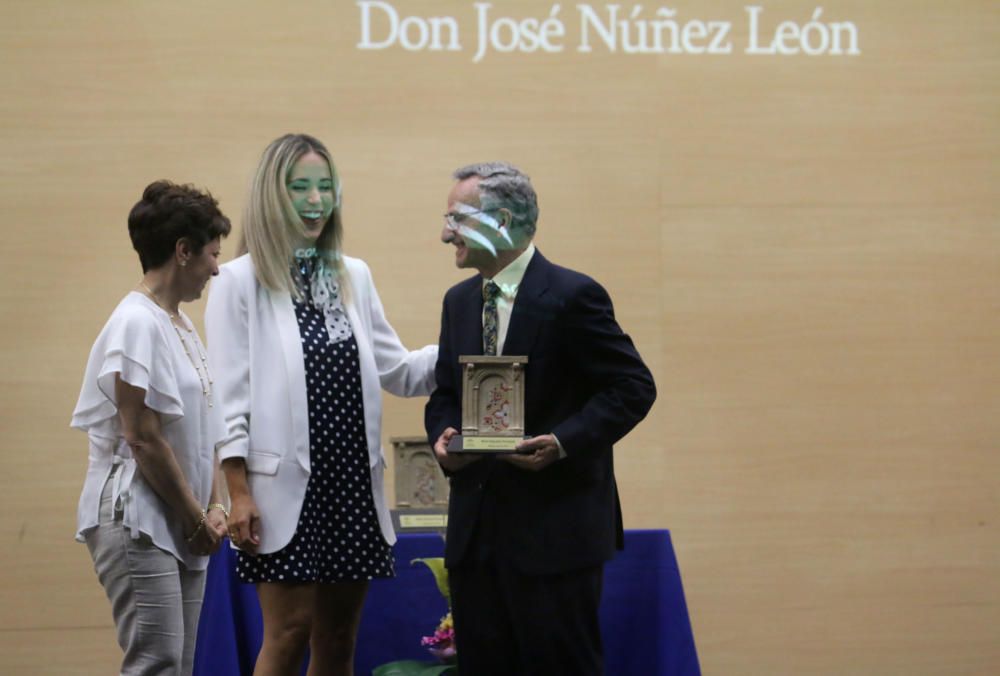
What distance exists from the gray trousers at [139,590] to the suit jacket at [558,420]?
2.25ft

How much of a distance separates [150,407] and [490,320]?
31.9 inches

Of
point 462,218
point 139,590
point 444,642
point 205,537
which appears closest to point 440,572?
point 444,642

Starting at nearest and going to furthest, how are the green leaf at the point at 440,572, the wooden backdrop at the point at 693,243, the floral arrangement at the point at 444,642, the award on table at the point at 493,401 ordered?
the award on table at the point at 493,401, the green leaf at the point at 440,572, the floral arrangement at the point at 444,642, the wooden backdrop at the point at 693,243

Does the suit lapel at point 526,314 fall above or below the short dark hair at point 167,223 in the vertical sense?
below

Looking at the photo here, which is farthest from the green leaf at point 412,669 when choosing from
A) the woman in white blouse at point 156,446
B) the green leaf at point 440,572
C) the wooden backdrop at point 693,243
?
the wooden backdrop at point 693,243

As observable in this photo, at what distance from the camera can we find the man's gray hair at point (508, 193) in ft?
9.64

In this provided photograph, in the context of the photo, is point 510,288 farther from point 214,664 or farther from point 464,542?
point 214,664

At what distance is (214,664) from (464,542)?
3.03 feet

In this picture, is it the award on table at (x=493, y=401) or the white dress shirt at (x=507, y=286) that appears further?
the white dress shirt at (x=507, y=286)

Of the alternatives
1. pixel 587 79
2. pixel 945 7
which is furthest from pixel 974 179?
pixel 587 79

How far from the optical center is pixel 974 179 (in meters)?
5.31

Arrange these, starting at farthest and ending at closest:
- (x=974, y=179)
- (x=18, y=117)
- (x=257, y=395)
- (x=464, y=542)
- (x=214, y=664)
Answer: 1. (x=974, y=179)
2. (x=18, y=117)
3. (x=214, y=664)
4. (x=257, y=395)
5. (x=464, y=542)

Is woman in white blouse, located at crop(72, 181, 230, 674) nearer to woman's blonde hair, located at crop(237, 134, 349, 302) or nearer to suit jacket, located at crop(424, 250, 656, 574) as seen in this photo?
woman's blonde hair, located at crop(237, 134, 349, 302)

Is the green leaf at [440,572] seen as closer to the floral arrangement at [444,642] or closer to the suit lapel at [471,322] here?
the floral arrangement at [444,642]
